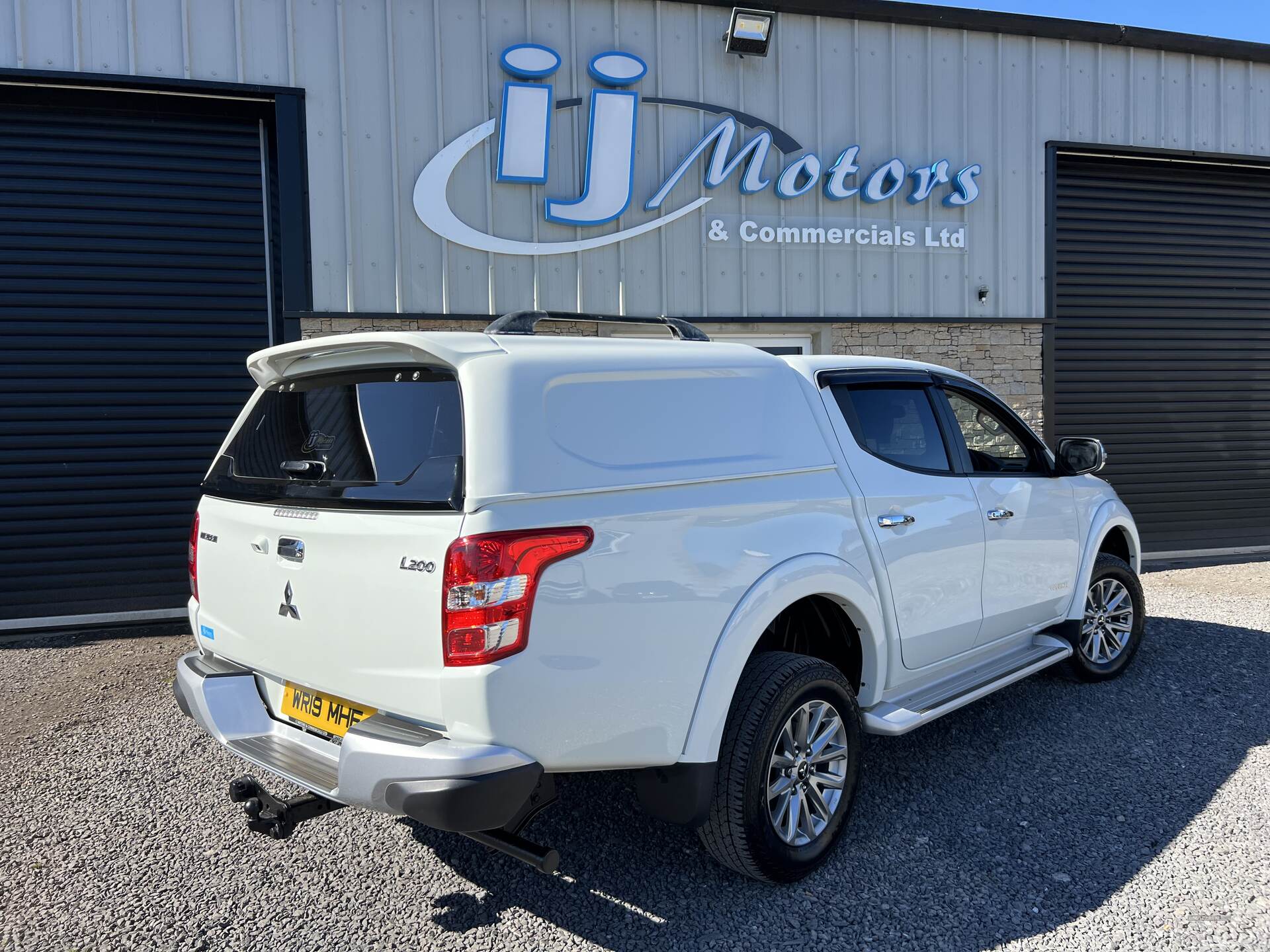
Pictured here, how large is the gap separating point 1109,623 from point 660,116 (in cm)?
548

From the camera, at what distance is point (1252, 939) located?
8.81 feet

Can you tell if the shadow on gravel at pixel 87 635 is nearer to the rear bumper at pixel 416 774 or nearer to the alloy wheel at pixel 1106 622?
the rear bumper at pixel 416 774

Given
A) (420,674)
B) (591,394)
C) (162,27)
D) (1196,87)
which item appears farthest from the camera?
(1196,87)

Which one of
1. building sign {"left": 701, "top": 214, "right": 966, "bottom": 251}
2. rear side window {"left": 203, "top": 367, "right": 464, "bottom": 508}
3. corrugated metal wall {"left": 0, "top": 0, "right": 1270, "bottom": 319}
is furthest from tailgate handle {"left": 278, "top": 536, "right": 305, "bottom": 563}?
building sign {"left": 701, "top": 214, "right": 966, "bottom": 251}

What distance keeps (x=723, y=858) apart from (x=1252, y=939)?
1.63 metres

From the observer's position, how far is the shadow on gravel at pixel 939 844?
9.25 ft

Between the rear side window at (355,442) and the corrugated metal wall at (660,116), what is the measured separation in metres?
4.32

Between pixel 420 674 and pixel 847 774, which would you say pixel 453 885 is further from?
pixel 847 774

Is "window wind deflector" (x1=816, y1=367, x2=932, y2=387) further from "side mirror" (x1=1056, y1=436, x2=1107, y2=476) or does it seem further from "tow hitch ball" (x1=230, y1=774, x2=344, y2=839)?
"tow hitch ball" (x1=230, y1=774, x2=344, y2=839)

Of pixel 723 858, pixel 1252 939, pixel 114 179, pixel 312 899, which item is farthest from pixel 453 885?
pixel 114 179

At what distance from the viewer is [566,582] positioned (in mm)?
2385

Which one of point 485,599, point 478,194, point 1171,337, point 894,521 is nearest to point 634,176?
point 478,194

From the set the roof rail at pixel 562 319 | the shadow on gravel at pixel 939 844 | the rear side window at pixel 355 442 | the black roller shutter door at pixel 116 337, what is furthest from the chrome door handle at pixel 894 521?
the black roller shutter door at pixel 116 337

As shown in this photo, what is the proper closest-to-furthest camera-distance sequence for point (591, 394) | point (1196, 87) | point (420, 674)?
point (420, 674) < point (591, 394) < point (1196, 87)
